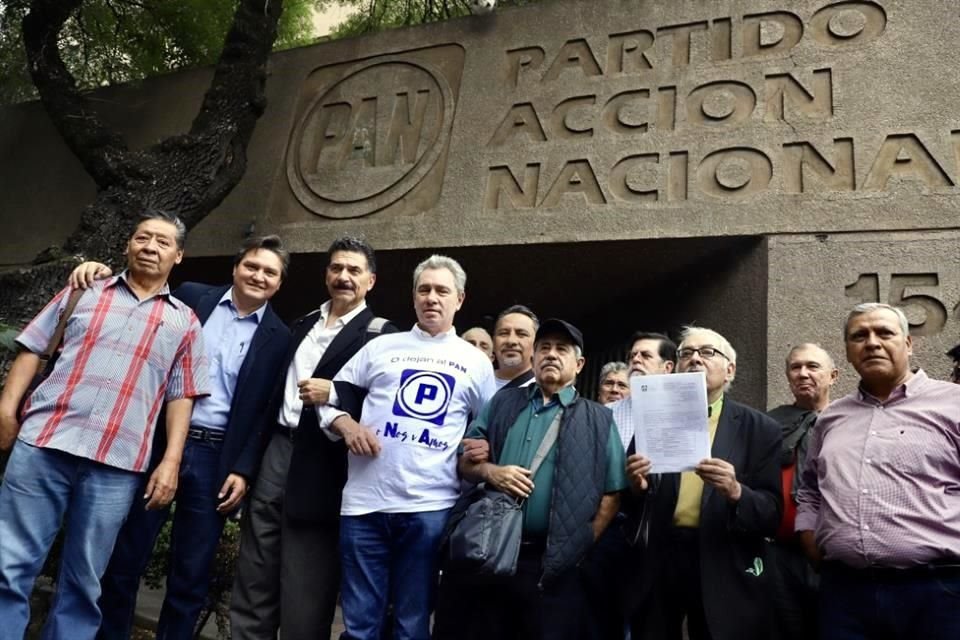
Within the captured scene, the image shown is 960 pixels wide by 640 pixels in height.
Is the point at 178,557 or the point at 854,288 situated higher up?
the point at 854,288

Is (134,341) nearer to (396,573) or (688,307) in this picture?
(396,573)

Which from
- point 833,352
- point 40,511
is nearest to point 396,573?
point 40,511

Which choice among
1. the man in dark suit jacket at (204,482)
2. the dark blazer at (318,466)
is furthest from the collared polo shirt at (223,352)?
the dark blazer at (318,466)

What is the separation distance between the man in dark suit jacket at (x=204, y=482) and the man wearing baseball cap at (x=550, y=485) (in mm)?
1031

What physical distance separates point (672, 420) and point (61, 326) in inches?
96.6

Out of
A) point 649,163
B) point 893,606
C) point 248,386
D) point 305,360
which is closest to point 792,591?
point 893,606

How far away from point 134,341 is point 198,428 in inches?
19.4

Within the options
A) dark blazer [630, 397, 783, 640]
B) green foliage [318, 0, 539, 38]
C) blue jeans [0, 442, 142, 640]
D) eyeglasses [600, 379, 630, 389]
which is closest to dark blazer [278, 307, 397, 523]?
blue jeans [0, 442, 142, 640]

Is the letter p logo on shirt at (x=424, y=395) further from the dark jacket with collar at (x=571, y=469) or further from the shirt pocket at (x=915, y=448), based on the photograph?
the shirt pocket at (x=915, y=448)

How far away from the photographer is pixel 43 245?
7.70 meters

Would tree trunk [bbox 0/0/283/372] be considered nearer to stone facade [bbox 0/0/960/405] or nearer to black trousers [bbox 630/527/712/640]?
stone facade [bbox 0/0/960/405]

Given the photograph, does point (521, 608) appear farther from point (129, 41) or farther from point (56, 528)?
point (129, 41)

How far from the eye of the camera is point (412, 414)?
10.4 feet

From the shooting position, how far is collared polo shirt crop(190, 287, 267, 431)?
3.48 m
